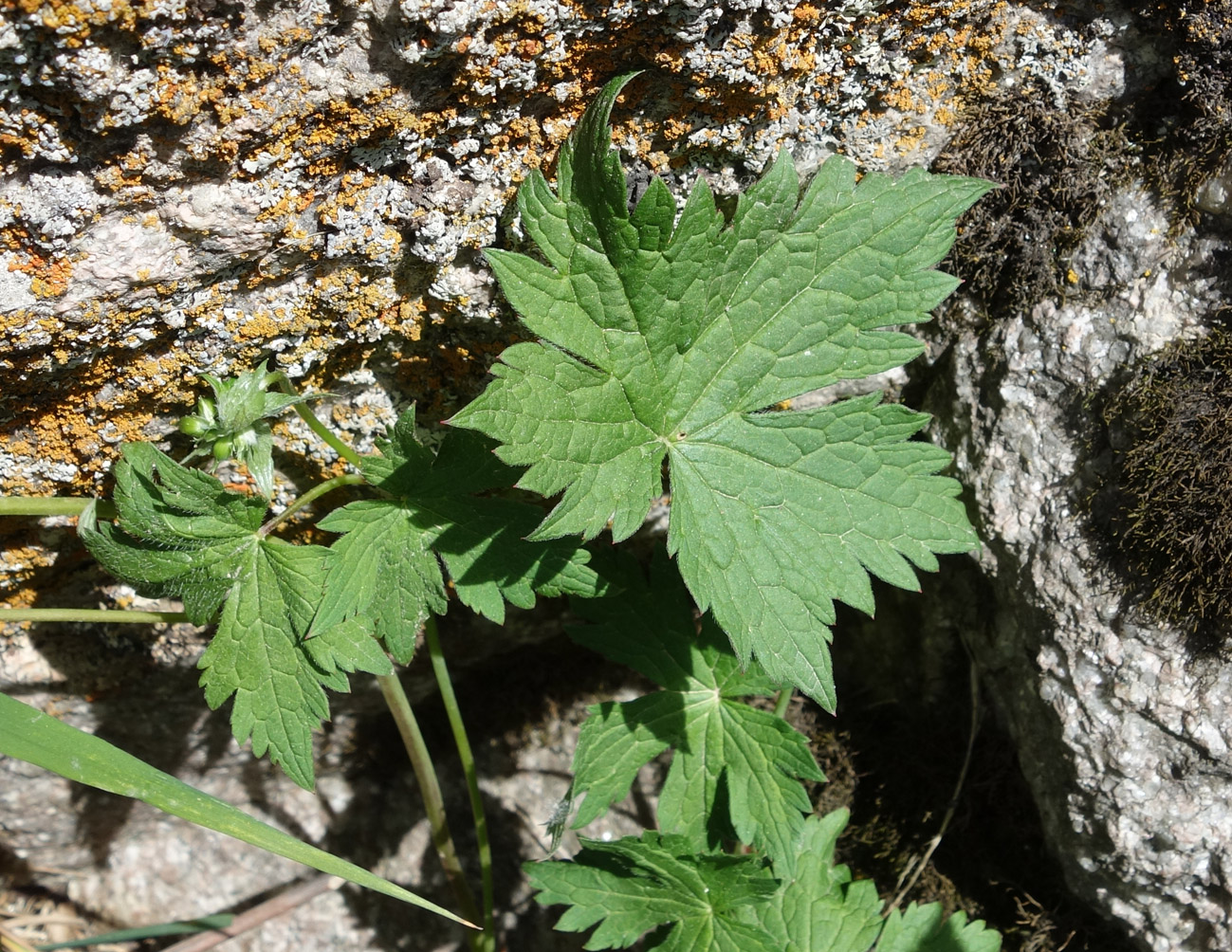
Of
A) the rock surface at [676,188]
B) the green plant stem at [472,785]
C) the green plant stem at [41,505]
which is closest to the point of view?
the rock surface at [676,188]

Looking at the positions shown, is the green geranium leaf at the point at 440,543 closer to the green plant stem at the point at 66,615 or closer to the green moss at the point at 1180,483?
the green plant stem at the point at 66,615

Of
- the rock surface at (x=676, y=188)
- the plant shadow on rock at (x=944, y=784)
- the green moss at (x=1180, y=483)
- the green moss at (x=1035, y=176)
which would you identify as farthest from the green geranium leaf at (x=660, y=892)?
the green moss at (x=1035, y=176)

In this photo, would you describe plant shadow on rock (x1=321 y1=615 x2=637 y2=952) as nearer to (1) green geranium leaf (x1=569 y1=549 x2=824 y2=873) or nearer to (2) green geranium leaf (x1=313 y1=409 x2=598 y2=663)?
(1) green geranium leaf (x1=569 y1=549 x2=824 y2=873)

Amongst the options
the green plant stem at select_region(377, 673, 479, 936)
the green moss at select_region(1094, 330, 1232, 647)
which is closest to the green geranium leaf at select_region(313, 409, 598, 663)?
the green plant stem at select_region(377, 673, 479, 936)

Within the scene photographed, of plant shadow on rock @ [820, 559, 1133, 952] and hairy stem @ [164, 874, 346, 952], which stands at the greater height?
plant shadow on rock @ [820, 559, 1133, 952]

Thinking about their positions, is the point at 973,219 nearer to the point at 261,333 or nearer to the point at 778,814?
the point at 778,814

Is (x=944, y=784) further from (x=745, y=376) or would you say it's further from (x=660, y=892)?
(x=745, y=376)

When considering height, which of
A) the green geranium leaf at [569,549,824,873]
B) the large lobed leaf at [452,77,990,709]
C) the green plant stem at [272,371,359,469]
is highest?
the large lobed leaf at [452,77,990,709]
